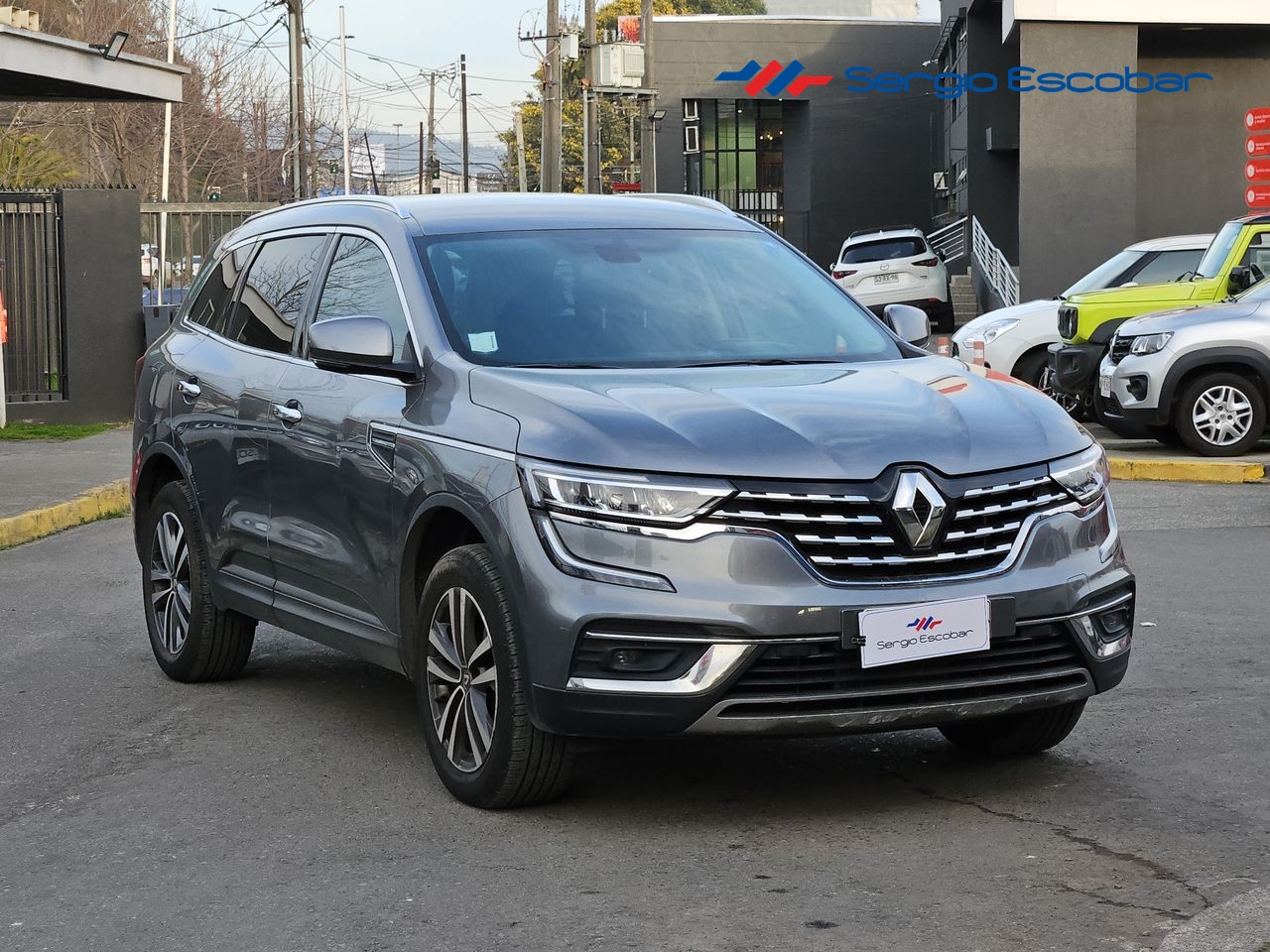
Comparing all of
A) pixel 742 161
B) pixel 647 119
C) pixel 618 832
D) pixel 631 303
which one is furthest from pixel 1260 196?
pixel 742 161

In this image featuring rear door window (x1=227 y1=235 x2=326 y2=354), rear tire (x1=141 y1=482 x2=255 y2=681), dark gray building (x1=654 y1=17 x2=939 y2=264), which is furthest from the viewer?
dark gray building (x1=654 y1=17 x2=939 y2=264)

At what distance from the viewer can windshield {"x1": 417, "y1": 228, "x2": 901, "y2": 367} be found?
5.85 meters

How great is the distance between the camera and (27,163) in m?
39.4

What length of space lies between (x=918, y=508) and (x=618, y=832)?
122 cm

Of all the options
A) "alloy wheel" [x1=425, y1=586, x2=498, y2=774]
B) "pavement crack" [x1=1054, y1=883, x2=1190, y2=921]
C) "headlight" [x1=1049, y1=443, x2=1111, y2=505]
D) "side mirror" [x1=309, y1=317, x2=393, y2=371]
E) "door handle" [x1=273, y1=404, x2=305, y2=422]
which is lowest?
"pavement crack" [x1=1054, y1=883, x2=1190, y2=921]

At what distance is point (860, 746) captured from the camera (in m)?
6.08

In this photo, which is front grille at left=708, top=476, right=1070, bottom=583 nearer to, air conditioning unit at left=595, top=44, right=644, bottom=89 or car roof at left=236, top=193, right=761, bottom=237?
car roof at left=236, top=193, right=761, bottom=237

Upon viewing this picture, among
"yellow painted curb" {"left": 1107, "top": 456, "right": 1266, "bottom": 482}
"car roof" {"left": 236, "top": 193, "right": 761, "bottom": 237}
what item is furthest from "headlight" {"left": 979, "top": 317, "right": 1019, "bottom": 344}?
"car roof" {"left": 236, "top": 193, "right": 761, "bottom": 237}

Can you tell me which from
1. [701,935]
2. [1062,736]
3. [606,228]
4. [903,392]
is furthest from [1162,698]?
[701,935]

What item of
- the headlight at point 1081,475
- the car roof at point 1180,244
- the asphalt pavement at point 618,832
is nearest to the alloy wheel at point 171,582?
the asphalt pavement at point 618,832

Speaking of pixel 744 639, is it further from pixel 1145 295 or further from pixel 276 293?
pixel 1145 295

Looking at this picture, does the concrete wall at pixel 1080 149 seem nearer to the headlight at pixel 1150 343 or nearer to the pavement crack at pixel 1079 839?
the headlight at pixel 1150 343

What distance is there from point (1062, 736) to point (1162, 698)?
108 centimetres

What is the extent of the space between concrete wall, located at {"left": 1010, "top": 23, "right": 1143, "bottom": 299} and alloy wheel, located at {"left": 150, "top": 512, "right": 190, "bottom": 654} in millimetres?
24809
